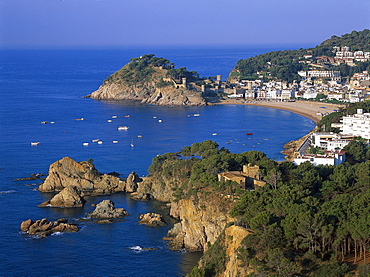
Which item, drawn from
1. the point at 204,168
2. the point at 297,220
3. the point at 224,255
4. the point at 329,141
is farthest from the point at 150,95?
the point at 297,220

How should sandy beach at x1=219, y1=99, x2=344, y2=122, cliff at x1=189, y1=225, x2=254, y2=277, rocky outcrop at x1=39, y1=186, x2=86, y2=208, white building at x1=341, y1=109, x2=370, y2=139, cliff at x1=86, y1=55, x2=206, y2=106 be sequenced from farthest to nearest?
1. cliff at x1=86, y1=55, x2=206, y2=106
2. sandy beach at x1=219, y1=99, x2=344, y2=122
3. white building at x1=341, y1=109, x2=370, y2=139
4. rocky outcrop at x1=39, y1=186, x2=86, y2=208
5. cliff at x1=189, y1=225, x2=254, y2=277

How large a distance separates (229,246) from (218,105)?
158 ft

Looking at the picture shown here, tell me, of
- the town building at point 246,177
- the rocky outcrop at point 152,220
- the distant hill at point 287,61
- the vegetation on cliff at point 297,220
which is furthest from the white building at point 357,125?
the distant hill at point 287,61

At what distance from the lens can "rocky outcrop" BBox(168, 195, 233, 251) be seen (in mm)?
21672

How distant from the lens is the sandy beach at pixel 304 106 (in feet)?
190

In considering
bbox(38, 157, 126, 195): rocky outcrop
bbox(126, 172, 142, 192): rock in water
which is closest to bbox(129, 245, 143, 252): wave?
bbox(126, 172, 142, 192): rock in water

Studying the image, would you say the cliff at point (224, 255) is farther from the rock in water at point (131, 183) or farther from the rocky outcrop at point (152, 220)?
the rock in water at point (131, 183)

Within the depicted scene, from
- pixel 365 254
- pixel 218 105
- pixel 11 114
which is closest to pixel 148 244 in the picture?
pixel 365 254

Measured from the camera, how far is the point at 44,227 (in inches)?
947

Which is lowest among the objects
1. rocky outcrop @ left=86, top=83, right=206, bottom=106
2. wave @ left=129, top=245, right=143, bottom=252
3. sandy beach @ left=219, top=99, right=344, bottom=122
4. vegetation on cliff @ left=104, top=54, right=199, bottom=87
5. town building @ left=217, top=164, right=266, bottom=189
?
wave @ left=129, top=245, right=143, bottom=252

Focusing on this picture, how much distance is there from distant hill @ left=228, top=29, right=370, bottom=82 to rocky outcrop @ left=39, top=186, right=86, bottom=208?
5454 cm

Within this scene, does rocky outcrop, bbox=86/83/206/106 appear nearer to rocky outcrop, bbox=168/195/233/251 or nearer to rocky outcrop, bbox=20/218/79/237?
rocky outcrop, bbox=20/218/79/237

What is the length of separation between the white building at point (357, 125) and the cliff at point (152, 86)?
93.3ft

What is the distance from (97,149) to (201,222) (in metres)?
20.0
